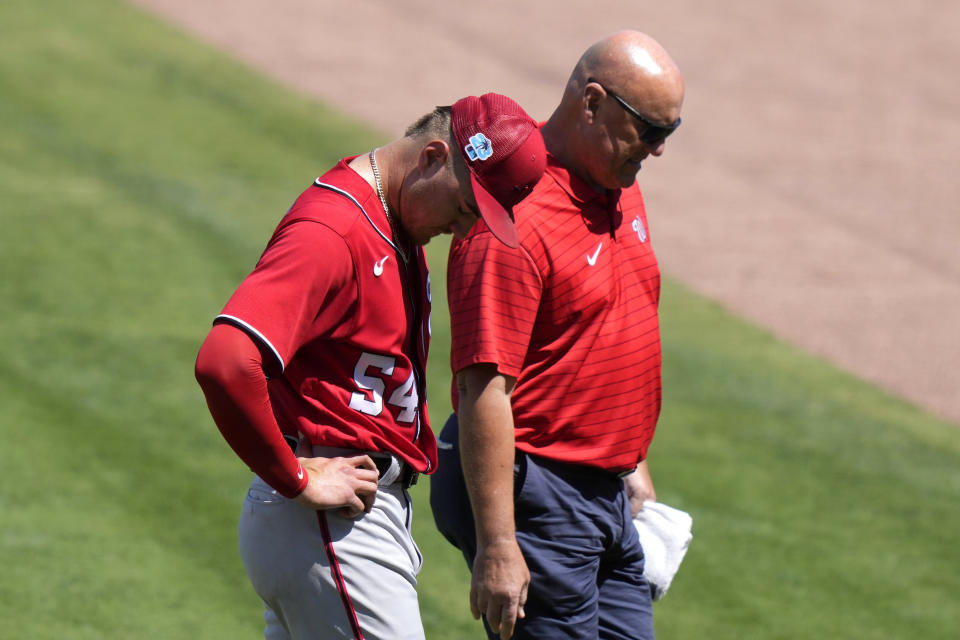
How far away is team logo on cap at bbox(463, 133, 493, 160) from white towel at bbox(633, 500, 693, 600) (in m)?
1.55

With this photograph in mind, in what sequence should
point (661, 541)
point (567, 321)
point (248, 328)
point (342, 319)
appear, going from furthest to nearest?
point (661, 541) → point (567, 321) → point (342, 319) → point (248, 328)

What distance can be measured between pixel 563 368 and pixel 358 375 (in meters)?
0.72

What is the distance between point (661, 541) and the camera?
4.07 meters

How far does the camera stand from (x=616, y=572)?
12.6 ft

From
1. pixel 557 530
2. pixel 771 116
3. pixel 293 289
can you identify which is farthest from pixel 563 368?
pixel 771 116

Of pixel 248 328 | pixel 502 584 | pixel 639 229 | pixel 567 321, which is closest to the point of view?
pixel 248 328

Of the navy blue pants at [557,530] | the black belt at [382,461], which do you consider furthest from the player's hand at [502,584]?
the black belt at [382,461]

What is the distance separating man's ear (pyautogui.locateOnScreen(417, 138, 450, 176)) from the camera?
3021 millimetres

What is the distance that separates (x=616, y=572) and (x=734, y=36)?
40.7 ft

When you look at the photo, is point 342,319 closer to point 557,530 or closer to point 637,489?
point 557,530

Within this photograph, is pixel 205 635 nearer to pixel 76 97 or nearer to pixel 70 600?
pixel 70 600

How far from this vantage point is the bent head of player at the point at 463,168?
119 inches

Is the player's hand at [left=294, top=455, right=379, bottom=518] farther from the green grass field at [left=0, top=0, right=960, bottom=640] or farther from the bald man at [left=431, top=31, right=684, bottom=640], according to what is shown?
the green grass field at [left=0, top=0, right=960, bottom=640]

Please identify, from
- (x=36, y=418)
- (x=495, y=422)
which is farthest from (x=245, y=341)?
(x=36, y=418)
